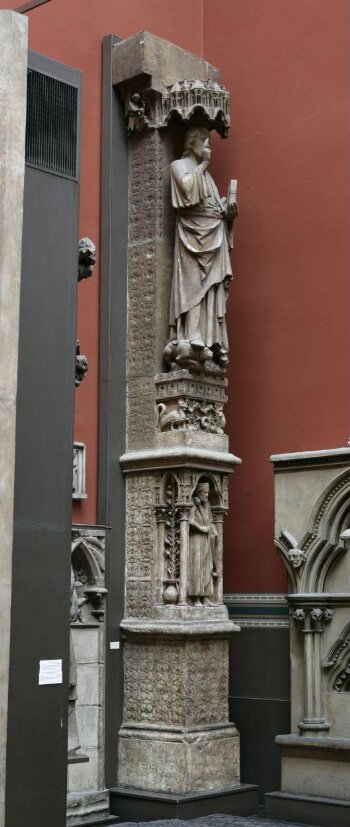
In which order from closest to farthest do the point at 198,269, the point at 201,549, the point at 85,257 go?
the point at 85,257 → the point at 201,549 → the point at 198,269

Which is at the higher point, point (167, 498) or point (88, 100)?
point (88, 100)

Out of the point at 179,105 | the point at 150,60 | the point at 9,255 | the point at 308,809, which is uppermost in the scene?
the point at 150,60

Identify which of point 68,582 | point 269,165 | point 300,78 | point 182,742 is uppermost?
point 300,78

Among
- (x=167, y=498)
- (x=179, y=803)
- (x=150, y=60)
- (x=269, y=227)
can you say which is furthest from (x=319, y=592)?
(x=150, y=60)

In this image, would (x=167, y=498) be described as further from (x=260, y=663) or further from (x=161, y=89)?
(x=161, y=89)

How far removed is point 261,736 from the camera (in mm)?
10719

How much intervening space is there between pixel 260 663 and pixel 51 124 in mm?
5352

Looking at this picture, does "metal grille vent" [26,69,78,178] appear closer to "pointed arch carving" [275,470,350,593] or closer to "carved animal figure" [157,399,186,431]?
"carved animal figure" [157,399,186,431]

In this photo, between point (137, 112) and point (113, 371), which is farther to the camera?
point (137, 112)

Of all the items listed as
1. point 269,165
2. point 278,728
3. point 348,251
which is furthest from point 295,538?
point 269,165

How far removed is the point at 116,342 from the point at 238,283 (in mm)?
1414

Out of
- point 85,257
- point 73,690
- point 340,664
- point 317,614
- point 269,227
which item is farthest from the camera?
point 269,227

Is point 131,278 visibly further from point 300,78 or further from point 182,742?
point 182,742

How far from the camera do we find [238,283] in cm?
1152
